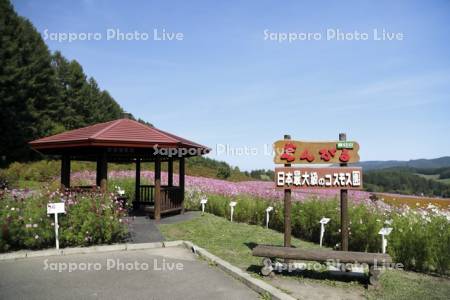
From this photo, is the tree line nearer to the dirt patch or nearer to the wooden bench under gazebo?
the wooden bench under gazebo

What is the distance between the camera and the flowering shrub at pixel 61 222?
760 cm

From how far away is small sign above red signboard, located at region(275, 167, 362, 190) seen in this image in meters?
6.73

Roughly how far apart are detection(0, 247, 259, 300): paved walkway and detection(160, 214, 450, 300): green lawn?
3.05ft

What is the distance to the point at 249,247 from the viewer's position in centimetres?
862

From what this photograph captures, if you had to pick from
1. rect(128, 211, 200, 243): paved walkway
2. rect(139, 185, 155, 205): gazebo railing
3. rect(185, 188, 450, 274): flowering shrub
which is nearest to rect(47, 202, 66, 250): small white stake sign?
rect(128, 211, 200, 243): paved walkway

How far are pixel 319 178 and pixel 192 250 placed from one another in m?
3.12

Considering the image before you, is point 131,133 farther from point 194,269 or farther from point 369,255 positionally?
point 369,255

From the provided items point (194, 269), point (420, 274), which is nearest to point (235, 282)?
point (194, 269)

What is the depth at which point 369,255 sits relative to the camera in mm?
5828

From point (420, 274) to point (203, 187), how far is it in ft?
33.7

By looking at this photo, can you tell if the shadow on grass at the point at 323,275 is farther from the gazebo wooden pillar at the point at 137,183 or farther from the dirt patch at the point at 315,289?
the gazebo wooden pillar at the point at 137,183

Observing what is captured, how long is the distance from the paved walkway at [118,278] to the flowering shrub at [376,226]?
3.61 meters

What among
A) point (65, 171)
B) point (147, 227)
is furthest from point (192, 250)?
point (65, 171)

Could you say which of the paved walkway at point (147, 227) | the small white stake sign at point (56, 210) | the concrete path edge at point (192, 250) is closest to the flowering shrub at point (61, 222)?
the small white stake sign at point (56, 210)
